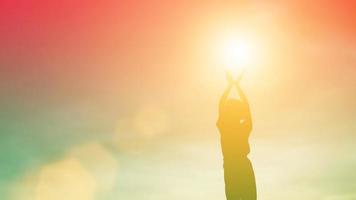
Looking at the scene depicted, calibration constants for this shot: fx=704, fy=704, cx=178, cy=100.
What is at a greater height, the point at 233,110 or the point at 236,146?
the point at 233,110

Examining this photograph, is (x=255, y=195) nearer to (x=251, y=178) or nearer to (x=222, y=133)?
(x=251, y=178)

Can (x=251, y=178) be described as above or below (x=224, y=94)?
below

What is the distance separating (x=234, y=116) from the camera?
44.2m

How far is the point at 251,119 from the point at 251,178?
3.73 m

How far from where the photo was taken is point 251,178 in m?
44.1

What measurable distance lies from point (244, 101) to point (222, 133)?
2513mm

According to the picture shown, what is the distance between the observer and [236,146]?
4406 centimetres

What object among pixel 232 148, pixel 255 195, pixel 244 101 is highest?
pixel 244 101

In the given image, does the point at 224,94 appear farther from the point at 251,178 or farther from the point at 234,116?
the point at 251,178

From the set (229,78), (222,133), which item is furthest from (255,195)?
(229,78)

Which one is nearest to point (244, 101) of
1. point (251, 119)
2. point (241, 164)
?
point (251, 119)

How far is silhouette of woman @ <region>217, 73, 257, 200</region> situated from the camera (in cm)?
4372

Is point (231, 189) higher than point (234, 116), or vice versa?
point (234, 116)

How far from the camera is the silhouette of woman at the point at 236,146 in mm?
43716
